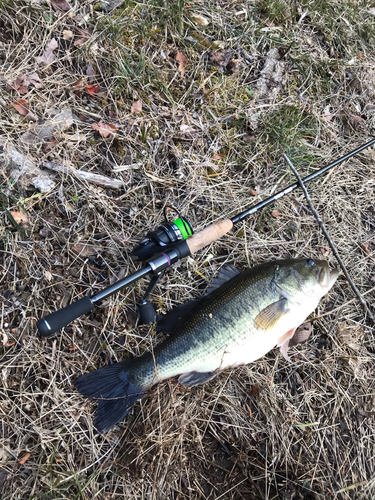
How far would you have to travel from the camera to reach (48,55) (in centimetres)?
311

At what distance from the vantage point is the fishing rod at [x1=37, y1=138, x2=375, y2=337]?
227 centimetres

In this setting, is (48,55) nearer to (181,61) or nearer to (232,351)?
(181,61)

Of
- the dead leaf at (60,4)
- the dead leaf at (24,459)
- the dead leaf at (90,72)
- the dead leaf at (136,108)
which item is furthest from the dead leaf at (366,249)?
the dead leaf at (60,4)

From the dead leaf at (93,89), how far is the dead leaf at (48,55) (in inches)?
15.0

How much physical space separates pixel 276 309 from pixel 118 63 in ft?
8.59

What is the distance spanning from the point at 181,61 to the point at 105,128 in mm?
1092

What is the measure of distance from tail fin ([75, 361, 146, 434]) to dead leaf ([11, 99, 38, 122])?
2206mm

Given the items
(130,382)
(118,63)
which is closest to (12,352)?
(130,382)

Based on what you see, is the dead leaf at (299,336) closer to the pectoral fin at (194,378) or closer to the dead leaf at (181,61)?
the pectoral fin at (194,378)

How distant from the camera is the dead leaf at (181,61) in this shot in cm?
346

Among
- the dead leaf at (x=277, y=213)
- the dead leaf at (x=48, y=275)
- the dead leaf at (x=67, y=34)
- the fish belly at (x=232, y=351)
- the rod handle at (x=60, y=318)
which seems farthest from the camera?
the dead leaf at (x=277, y=213)

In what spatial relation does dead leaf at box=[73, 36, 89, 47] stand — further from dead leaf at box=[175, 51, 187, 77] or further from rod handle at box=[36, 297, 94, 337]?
rod handle at box=[36, 297, 94, 337]

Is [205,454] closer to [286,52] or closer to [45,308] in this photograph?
[45,308]

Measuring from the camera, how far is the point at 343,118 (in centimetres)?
392
